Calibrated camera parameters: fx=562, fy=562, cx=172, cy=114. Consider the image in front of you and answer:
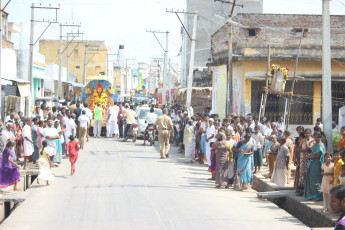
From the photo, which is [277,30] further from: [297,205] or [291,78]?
[297,205]

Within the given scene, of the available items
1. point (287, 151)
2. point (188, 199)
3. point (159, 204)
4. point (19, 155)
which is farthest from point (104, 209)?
point (19, 155)

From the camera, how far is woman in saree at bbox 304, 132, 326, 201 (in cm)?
1220

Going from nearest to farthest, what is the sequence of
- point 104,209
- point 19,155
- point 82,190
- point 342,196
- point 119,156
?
1. point 342,196
2. point 104,209
3. point 82,190
4. point 19,155
5. point 119,156

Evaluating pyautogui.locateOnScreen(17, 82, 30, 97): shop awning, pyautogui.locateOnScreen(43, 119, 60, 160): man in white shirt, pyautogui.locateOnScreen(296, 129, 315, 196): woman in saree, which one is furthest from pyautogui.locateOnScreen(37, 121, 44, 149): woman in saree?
pyautogui.locateOnScreen(17, 82, 30, 97): shop awning

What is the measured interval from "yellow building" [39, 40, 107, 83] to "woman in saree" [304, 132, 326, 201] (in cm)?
6834

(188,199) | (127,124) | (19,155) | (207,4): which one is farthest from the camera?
(207,4)

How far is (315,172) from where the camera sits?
489 inches

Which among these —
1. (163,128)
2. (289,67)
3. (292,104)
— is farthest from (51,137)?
(289,67)

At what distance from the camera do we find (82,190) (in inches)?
528

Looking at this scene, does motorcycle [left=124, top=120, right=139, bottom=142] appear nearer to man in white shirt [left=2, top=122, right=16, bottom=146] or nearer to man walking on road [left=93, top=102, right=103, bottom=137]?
man walking on road [left=93, top=102, right=103, bottom=137]

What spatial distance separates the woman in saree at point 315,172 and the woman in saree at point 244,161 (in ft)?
6.70

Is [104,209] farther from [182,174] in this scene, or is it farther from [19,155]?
[19,155]

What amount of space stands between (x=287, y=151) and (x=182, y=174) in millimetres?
3796

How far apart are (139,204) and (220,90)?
20.7 metres
